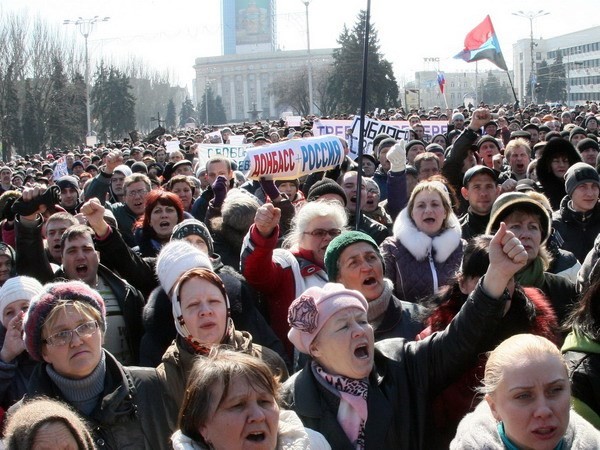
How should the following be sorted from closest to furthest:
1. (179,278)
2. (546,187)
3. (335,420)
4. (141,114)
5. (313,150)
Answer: (335,420) < (179,278) < (313,150) < (546,187) < (141,114)

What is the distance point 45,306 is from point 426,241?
221 centimetres

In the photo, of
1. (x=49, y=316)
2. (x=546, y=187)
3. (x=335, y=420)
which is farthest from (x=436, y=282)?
(x=546, y=187)

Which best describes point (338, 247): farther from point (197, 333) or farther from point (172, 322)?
point (172, 322)

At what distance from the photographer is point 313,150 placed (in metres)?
6.67

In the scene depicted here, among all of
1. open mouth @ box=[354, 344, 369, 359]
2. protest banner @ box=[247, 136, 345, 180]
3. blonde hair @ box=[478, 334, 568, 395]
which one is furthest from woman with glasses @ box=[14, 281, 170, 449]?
protest banner @ box=[247, 136, 345, 180]

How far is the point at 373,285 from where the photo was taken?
3.66 metres

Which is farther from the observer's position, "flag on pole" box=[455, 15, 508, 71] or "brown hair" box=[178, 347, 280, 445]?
"flag on pole" box=[455, 15, 508, 71]

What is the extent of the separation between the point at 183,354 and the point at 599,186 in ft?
11.8

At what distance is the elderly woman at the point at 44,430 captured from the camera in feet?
8.29

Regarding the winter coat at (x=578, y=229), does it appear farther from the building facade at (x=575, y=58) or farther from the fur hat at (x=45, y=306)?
the building facade at (x=575, y=58)

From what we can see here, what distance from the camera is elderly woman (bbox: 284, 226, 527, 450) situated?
9.33 ft

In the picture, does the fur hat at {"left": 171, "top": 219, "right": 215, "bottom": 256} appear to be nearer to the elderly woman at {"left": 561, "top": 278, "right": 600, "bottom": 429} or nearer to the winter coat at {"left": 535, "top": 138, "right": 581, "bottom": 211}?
the elderly woman at {"left": 561, "top": 278, "right": 600, "bottom": 429}

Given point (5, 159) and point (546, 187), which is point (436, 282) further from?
point (5, 159)

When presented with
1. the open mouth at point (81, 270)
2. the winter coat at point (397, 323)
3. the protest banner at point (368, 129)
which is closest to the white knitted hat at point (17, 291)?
the open mouth at point (81, 270)
